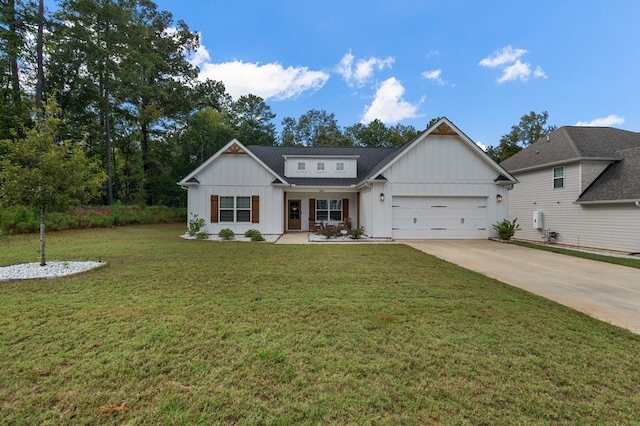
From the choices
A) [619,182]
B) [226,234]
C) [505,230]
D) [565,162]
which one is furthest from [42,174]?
[619,182]

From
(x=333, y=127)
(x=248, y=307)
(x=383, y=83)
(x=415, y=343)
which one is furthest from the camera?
(x=333, y=127)

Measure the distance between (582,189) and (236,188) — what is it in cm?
1596

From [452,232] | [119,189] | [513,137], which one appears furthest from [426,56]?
[119,189]

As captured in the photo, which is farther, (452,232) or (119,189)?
(119,189)

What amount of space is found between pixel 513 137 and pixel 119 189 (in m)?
40.0

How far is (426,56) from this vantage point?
18.2 m

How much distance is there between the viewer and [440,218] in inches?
546

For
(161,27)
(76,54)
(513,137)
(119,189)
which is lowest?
(119,189)

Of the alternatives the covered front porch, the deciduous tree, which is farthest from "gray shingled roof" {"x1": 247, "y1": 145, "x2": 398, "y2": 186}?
the deciduous tree

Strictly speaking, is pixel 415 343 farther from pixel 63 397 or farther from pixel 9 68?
pixel 9 68

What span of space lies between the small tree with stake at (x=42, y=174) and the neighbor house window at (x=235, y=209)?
748 centimetres

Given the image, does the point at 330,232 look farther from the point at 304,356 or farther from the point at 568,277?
the point at 304,356

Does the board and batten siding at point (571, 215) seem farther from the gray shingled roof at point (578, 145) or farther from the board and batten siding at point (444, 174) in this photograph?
the board and batten siding at point (444, 174)

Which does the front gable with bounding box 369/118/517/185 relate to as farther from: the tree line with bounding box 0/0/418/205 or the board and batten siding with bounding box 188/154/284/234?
the tree line with bounding box 0/0/418/205
